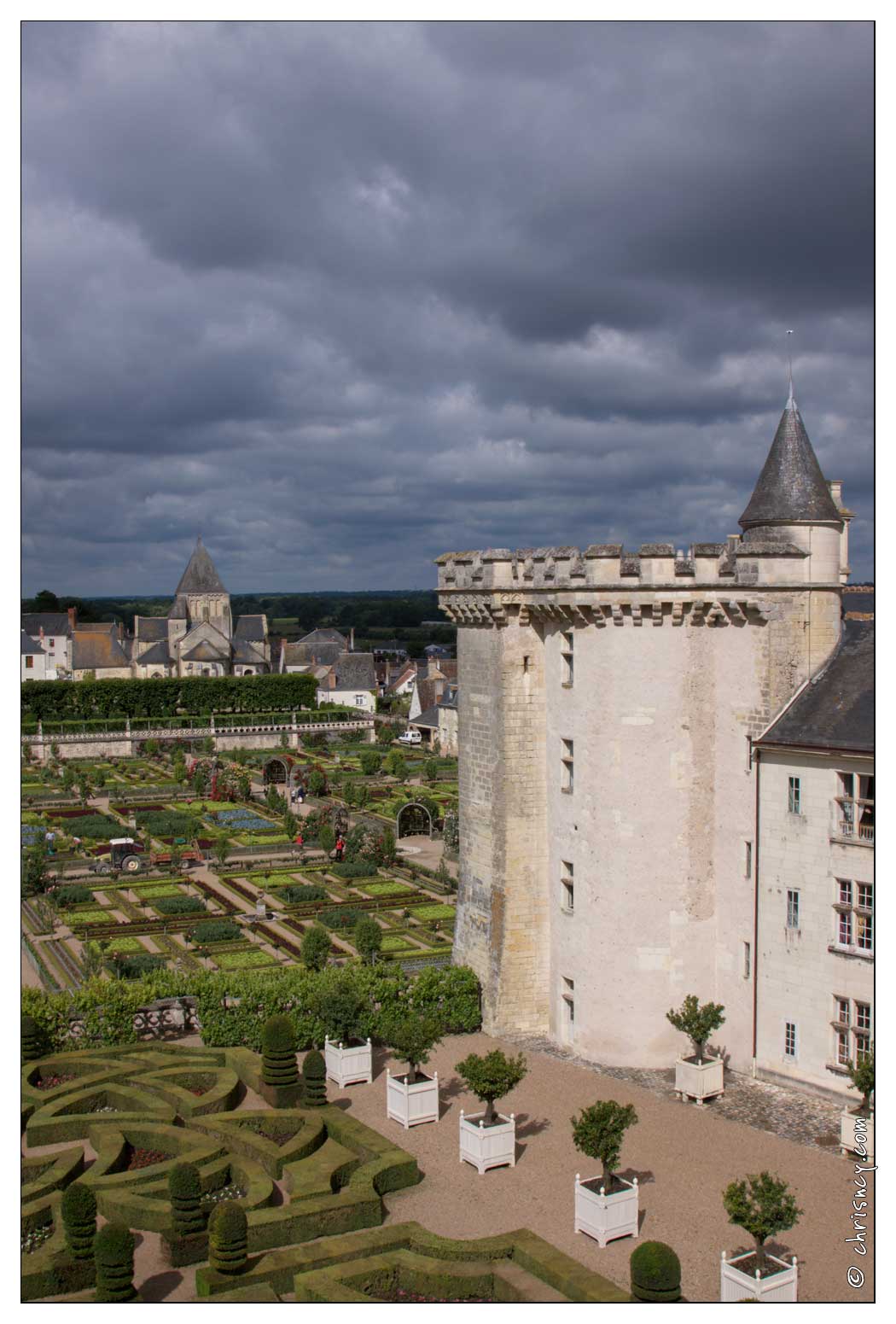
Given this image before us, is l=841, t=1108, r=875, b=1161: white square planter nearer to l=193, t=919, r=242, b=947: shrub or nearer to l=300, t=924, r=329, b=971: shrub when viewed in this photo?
l=300, t=924, r=329, b=971: shrub

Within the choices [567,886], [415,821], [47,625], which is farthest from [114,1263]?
[47,625]

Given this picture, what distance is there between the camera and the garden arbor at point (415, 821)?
5722 cm

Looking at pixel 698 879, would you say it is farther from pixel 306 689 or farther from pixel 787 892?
pixel 306 689

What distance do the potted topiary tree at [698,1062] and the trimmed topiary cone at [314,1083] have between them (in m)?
7.22

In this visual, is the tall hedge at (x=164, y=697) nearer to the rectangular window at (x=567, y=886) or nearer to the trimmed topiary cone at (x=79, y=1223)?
the rectangular window at (x=567, y=886)

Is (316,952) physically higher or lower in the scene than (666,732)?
lower

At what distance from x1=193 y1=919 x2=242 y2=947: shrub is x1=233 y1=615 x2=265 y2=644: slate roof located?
83.9 meters

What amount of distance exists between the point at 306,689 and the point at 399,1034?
7711 centimetres

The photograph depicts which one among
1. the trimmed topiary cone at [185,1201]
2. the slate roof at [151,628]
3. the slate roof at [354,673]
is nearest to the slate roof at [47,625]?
the slate roof at [151,628]

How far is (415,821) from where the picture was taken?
190 ft

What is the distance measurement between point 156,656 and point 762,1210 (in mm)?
99384

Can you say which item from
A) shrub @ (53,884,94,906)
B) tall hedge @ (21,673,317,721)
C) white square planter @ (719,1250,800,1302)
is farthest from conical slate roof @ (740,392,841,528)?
tall hedge @ (21,673,317,721)

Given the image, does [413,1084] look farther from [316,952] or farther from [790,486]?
[790,486]

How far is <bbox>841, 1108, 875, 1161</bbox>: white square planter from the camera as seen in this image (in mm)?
20953
